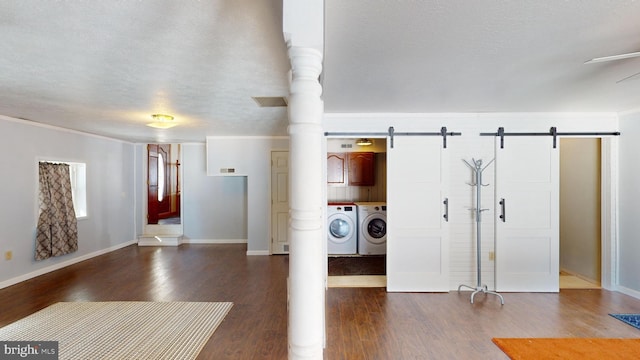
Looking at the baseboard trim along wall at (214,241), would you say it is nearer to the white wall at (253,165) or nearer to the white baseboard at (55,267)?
the white wall at (253,165)

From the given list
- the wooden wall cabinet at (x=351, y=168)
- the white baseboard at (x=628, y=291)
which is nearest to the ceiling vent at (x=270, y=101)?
the wooden wall cabinet at (x=351, y=168)

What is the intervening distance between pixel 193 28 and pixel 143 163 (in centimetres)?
608

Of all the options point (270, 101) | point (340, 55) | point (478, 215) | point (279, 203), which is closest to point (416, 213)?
point (478, 215)

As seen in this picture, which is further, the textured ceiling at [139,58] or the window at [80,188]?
the window at [80,188]

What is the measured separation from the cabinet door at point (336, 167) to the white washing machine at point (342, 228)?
606 mm

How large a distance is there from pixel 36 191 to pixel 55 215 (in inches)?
17.0

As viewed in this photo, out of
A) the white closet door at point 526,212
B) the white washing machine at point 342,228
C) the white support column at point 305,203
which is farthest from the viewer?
the white washing machine at point 342,228

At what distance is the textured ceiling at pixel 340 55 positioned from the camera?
1.59m

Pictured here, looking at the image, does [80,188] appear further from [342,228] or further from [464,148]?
[464,148]

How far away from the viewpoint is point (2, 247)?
13.3ft

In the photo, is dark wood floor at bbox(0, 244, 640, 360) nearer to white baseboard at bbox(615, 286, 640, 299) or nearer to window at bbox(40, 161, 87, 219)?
white baseboard at bbox(615, 286, 640, 299)

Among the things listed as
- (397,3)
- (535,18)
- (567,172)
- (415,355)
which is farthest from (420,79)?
(567,172)

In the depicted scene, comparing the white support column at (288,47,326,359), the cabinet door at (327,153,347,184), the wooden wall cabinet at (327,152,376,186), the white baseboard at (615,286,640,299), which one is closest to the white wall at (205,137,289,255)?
the cabinet door at (327,153,347,184)

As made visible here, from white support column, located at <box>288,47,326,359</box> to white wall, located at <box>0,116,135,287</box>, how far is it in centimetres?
484
